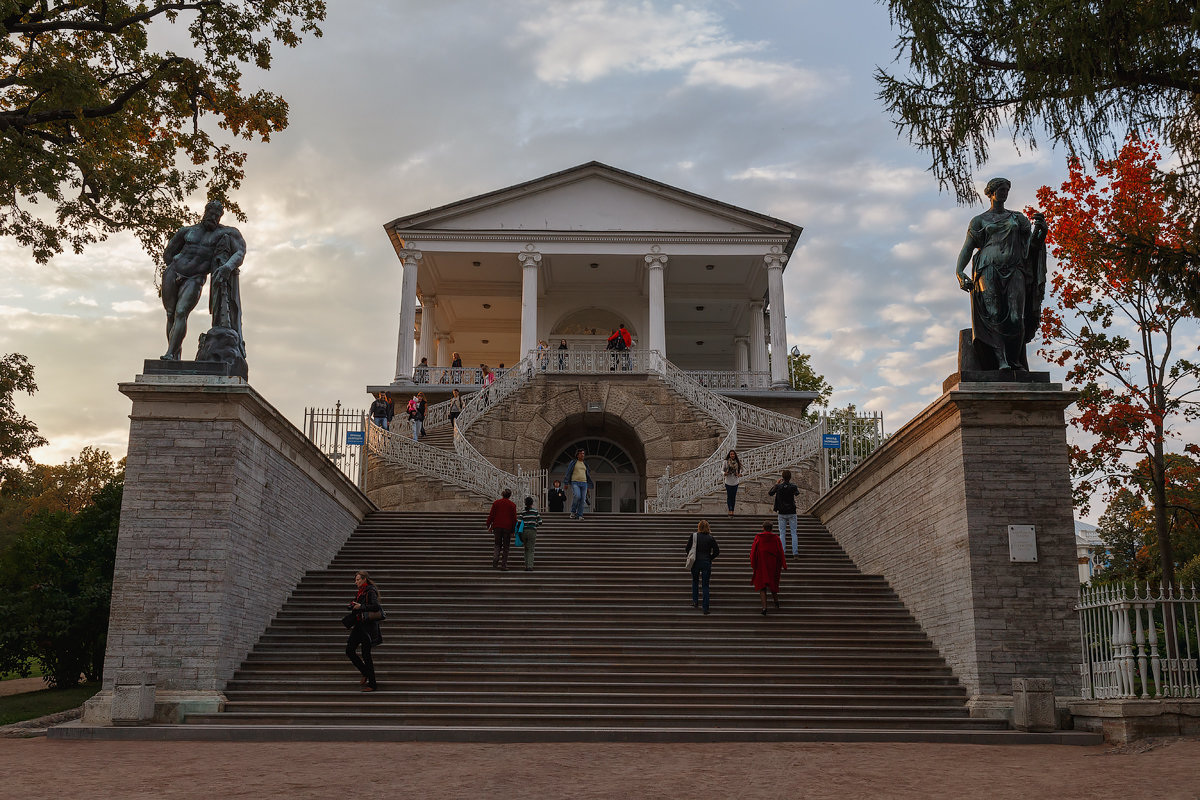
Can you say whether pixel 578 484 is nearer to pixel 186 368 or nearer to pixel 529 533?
pixel 529 533

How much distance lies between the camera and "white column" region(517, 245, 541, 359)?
30.1m

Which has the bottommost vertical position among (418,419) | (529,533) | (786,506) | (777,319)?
(529,533)

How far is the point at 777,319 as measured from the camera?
31312mm

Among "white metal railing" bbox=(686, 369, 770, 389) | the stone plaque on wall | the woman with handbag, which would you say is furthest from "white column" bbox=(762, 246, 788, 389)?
the woman with handbag

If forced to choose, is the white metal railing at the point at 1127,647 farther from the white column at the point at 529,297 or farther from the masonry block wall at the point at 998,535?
the white column at the point at 529,297

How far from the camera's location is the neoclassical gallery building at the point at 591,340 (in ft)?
79.2

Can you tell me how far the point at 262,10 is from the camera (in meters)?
15.5

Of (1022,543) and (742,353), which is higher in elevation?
(742,353)

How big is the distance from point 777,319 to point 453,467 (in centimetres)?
1356

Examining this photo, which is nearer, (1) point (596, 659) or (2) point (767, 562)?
(1) point (596, 659)

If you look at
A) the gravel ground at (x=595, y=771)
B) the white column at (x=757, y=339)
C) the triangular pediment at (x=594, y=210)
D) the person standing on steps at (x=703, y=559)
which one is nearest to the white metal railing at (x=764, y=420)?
the triangular pediment at (x=594, y=210)

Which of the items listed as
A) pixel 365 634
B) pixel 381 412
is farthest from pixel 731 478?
pixel 381 412

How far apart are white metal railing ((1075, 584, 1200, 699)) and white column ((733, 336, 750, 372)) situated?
26.9 meters

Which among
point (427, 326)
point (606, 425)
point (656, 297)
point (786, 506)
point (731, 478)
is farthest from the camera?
point (427, 326)
